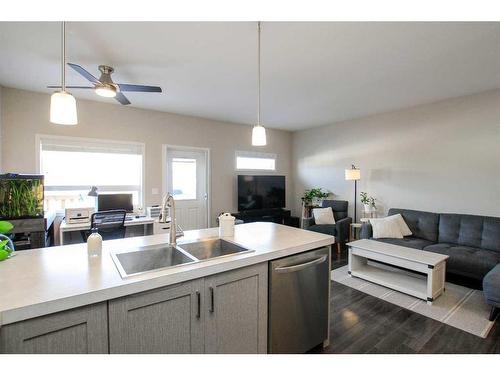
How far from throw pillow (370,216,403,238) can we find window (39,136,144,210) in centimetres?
408

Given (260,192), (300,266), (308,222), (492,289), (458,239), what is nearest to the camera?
(300,266)

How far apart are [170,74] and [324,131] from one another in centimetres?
390

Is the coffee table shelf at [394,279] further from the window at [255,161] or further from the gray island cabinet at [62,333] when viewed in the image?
the window at [255,161]

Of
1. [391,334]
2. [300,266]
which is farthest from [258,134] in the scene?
[391,334]

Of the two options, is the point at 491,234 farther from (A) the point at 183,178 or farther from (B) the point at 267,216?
(A) the point at 183,178

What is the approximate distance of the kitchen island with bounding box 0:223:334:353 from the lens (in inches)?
34.1

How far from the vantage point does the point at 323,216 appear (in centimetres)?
464

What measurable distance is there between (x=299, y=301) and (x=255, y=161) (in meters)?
4.44

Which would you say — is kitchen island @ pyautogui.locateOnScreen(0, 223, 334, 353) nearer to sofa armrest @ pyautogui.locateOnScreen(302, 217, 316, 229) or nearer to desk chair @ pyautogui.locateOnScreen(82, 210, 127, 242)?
desk chair @ pyautogui.locateOnScreen(82, 210, 127, 242)

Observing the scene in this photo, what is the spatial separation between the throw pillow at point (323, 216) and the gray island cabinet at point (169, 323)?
342cm
